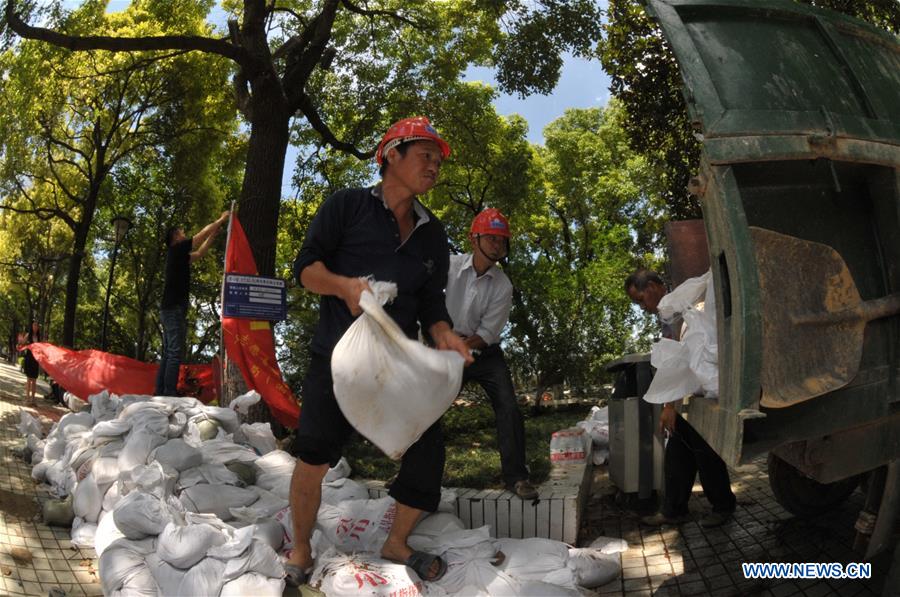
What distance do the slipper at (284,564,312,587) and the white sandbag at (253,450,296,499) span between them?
1.03 meters

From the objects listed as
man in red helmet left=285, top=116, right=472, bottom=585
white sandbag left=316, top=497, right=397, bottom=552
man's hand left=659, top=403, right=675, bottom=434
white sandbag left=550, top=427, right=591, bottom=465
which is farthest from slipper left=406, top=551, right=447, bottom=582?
white sandbag left=550, top=427, right=591, bottom=465

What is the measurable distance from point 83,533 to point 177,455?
24.2 inches

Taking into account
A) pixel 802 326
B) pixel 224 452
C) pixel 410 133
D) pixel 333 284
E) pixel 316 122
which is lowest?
pixel 224 452

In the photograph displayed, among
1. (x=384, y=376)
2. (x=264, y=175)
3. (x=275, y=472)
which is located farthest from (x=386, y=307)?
(x=264, y=175)

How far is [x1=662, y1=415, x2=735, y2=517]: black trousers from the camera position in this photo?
14.1 feet

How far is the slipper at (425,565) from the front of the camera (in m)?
3.21

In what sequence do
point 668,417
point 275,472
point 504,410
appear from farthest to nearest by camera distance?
point 275,472 < point 504,410 < point 668,417

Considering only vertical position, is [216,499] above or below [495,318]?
below

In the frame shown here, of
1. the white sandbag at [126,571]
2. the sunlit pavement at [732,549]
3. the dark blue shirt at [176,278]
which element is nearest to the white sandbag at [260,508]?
the white sandbag at [126,571]

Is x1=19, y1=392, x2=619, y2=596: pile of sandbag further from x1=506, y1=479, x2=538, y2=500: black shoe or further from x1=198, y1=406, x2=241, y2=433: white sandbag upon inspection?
x1=506, y1=479, x2=538, y2=500: black shoe

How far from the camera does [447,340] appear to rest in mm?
3230

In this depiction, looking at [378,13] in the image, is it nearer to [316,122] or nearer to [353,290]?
[316,122]

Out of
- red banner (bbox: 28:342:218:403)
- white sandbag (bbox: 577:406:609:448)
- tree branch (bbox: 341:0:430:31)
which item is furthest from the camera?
tree branch (bbox: 341:0:430:31)

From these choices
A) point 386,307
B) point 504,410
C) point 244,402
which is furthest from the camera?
point 244,402
